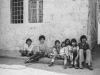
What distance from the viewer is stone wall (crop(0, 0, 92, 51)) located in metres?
6.61

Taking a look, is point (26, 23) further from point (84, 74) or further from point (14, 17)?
point (84, 74)

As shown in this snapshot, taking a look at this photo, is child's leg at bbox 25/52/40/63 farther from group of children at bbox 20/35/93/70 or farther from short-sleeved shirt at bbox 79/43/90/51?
short-sleeved shirt at bbox 79/43/90/51

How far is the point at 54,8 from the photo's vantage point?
6992mm

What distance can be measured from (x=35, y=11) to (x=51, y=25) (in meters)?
1.26

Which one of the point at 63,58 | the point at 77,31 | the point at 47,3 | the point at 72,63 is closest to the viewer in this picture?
the point at 72,63

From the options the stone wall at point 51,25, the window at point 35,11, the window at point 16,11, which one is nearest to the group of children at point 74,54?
the stone wall at point 51,25

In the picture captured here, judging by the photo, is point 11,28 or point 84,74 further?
point 11,28

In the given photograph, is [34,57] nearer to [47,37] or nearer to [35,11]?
[47,37]

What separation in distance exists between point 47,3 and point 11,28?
2.45m

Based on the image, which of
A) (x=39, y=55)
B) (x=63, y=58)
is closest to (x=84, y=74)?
(x=63, y=58)

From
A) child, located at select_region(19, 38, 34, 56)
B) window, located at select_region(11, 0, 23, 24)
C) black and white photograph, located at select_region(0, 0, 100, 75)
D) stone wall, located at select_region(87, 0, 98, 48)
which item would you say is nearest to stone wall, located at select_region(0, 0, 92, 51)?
black and white photograph, located at select_region(0, 0, 100, 75)

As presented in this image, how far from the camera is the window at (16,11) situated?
308 inches

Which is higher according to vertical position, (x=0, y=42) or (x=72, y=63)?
(x=0, y=42)

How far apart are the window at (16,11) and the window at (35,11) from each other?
58 cm
